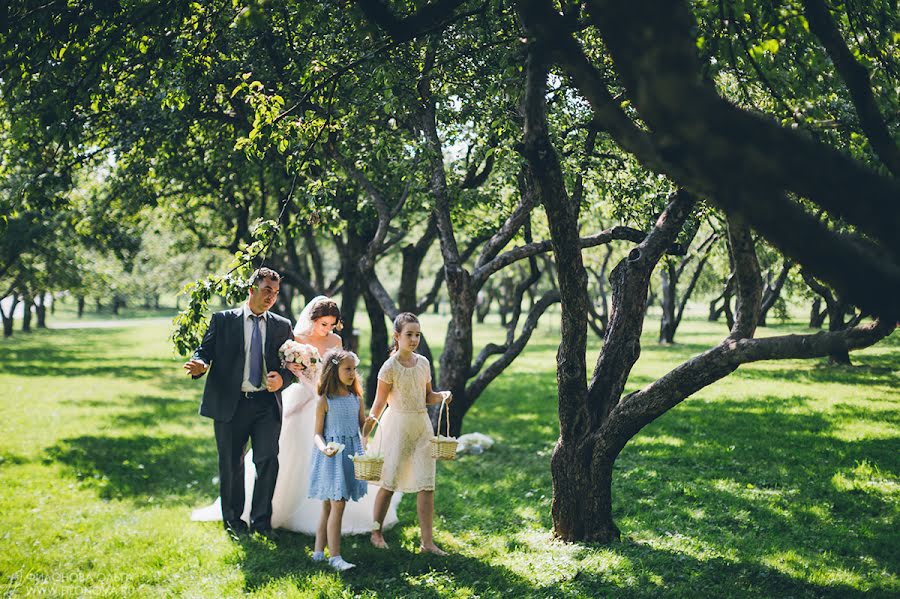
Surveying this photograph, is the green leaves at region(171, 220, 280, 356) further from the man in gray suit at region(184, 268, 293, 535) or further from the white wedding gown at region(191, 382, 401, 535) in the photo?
the white wedding gown at region(191, 382, 401, 535)

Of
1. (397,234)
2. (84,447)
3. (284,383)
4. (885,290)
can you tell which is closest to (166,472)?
(84,447)

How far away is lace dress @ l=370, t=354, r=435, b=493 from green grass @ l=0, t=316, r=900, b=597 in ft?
2.26

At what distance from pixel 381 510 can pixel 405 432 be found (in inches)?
31.4

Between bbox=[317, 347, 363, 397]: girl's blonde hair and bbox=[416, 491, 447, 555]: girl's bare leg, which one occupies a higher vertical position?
bbox=[317, 347, 363, 397]: girl's blonde hair

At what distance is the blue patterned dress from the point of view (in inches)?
255

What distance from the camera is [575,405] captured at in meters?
6.39

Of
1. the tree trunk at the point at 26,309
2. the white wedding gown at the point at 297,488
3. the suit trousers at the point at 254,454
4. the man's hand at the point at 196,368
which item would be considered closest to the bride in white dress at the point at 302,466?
the white wedding gown at the point at 297,488

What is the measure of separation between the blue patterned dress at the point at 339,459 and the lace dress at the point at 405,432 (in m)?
0.22

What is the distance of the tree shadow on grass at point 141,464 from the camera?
9.62m

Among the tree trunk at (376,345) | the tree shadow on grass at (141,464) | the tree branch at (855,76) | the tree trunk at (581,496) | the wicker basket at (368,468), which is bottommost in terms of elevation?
the tree shadow on grass at (141,464)

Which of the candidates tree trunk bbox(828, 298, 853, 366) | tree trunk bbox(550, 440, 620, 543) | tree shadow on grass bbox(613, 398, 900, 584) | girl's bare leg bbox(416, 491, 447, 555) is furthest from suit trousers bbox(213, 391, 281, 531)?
tree trunk bbox(828, 298, 853, 366)

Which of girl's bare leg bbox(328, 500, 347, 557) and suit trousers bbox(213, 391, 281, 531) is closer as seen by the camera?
girl's bare leg bbox(328, 500, 347, 557)

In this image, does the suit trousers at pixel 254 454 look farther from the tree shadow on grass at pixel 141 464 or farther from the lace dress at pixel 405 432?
the tree shadow on grass at pixel 141 464

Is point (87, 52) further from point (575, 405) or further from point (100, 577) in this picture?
point (575, 405)
